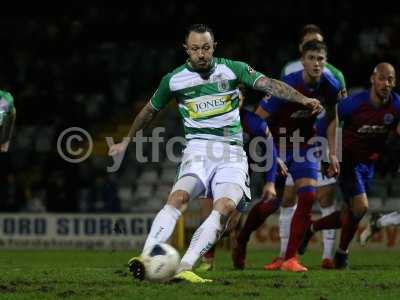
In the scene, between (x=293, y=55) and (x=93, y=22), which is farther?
(x=93, y=22)

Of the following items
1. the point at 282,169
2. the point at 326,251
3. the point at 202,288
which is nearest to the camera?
the point at 202,288

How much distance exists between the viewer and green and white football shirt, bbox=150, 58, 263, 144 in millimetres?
8594

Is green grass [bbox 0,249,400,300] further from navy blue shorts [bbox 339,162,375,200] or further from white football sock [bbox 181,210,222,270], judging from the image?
navy blue shorts [bbox 339,162,375,200]

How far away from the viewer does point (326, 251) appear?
11.8 metres

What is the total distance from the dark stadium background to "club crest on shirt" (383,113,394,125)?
7896mm

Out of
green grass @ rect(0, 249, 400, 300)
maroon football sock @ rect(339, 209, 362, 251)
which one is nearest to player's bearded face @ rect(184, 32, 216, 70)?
green grass @ rect(0, 249, 400, 300)

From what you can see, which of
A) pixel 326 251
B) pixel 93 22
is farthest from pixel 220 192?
pixel 93 22

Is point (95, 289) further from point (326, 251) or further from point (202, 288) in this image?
point (326, 251)

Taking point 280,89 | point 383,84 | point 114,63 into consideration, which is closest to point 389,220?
point 383,84

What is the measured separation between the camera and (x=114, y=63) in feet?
75.7

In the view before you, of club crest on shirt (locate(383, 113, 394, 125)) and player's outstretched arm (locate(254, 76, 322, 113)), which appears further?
club crest on shirt (locate(383, 113, 394, 125))

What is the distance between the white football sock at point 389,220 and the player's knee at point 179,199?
13.4ft

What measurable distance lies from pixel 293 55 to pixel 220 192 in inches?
508

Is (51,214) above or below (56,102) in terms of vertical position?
below
